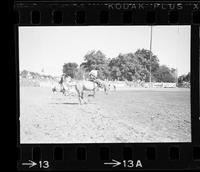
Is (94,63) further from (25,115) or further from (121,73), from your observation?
(25,115)

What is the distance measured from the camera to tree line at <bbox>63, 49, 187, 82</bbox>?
4531 millimetres

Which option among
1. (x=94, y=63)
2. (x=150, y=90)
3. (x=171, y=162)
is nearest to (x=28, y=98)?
(x=94, y=63)

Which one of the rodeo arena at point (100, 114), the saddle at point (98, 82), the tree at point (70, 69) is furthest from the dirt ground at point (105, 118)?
the tree at point (70, 69)

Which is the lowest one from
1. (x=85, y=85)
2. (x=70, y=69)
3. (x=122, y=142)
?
(x=122, y=142)

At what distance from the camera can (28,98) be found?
457 centimetres

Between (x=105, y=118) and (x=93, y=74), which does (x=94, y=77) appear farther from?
(x=105, y=118)

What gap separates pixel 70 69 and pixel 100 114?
0.48 meters

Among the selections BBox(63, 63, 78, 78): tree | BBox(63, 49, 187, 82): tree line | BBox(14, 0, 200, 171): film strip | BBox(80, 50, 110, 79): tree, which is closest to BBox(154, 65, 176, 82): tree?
BBox(63, 49, 187, 82): tree line

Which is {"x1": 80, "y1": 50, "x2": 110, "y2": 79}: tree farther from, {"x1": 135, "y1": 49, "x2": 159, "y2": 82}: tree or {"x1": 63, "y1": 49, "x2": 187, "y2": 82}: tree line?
{"x1": 135, "y1": 49, "x2": 159, "y2": 82}: tree

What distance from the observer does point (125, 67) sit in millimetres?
4562

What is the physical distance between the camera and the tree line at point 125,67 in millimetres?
4531

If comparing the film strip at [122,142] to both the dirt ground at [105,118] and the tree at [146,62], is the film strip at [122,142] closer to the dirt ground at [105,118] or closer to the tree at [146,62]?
the dirt ground at [105,118]

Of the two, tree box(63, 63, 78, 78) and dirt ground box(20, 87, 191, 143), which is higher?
tree box(63, 63, 78, 78)

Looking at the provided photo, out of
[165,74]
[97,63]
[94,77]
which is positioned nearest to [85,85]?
[94,77]
